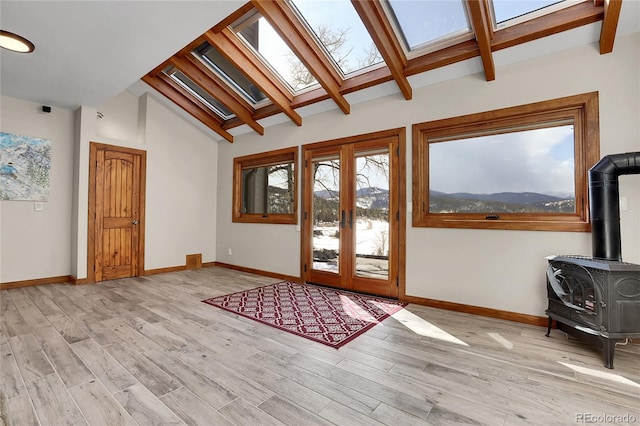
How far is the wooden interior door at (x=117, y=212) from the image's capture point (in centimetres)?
471

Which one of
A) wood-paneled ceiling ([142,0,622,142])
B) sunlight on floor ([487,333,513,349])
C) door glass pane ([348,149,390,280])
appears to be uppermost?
Result: wood-paneled ceiling ([142,0,622,142])

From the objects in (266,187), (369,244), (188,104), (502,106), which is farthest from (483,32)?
(188,104)

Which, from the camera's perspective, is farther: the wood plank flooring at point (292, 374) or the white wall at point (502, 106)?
the white wall at point (502, 106)

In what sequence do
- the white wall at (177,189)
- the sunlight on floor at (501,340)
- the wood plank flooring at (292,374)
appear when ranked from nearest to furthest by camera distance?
the wood plank flooring at (292,374), the sunlight on floor at (501,340), the white wall at (177,189)

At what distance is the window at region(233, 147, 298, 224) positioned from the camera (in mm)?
5078

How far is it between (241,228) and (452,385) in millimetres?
4658

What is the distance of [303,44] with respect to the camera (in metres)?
3.51

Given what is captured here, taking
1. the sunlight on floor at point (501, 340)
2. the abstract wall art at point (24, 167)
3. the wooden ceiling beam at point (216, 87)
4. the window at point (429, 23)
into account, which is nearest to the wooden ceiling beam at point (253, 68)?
the wooden ceiling beam at point (216, 87)

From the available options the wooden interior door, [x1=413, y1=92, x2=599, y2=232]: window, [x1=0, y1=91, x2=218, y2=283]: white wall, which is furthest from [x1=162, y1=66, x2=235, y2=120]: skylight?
[x1=413, y1=92, x2=599, y2=232]: window

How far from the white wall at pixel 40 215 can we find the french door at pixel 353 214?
3844 mm

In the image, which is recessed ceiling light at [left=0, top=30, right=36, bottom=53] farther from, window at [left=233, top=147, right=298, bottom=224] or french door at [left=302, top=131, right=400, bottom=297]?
french door at [left=302, top=131, right=400, bottom=297]

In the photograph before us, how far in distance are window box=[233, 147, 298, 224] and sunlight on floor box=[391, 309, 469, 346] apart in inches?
93.3

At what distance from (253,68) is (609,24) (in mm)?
3794

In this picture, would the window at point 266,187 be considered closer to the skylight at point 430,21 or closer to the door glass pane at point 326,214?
the door glass pane at point 326,214
